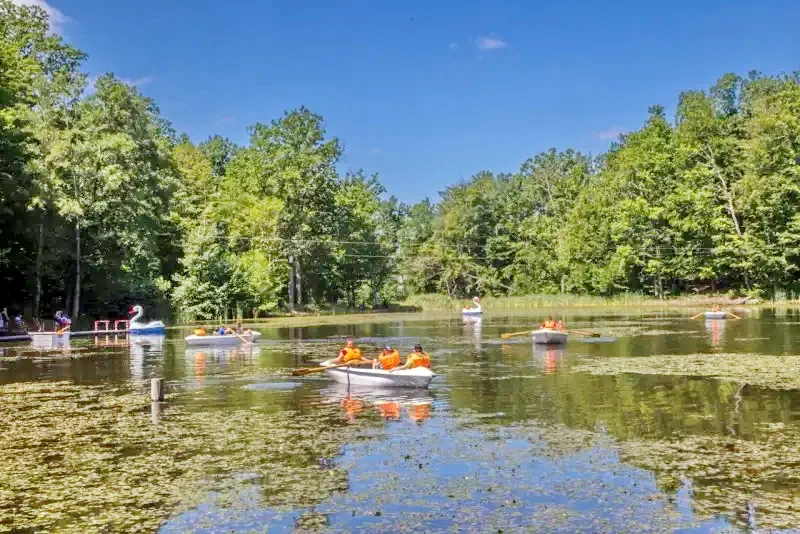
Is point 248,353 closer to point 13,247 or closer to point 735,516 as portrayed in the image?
point 13,247

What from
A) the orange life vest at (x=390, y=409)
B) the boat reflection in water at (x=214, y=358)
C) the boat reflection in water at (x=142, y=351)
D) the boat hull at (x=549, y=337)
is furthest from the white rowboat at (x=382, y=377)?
the boat hull at (x=549, y=337)

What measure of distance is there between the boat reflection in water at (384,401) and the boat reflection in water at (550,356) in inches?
245

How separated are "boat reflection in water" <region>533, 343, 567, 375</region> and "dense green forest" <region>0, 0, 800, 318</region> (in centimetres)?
3128

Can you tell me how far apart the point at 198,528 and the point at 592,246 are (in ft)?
292

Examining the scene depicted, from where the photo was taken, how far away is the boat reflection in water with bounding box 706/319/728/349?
35294 millimetres

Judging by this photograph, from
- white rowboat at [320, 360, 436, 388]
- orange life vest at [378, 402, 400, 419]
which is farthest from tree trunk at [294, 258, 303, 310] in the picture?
orange life vest at [378, 402, 400, 419]

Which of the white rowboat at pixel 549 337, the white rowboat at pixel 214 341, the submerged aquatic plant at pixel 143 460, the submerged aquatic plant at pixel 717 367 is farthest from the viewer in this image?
the white rowboat at pixel 214 341

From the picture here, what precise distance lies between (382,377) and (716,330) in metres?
27.6

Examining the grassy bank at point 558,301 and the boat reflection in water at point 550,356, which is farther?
the grassy bank at point 558,301

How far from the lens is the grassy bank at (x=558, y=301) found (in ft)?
276

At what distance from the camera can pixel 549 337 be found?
3647 centimetres

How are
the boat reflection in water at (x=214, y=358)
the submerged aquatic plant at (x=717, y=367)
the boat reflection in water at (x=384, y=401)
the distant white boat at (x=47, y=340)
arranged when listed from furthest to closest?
the distant white boat at (x=47, y=340), the boat reflection in water at (x=214, y=358), the submerged aquatic plant at (x=717, y=367), the boat reflection in water at (x=384, y=401)

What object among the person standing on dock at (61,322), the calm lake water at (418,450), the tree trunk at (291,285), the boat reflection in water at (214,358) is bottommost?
the calm lake water at (418,450)

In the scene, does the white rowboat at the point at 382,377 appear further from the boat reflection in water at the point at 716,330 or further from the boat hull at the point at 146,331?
the boat hull at the point at 146,331
